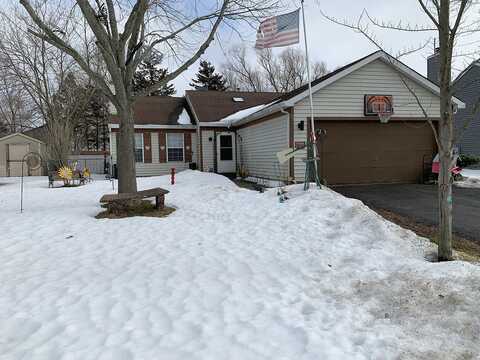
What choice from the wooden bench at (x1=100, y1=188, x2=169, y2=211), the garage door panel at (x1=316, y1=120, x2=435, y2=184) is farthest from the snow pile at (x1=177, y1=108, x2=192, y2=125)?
the wooden bench at (x1=100, y1=188, x2=169, y2=211)

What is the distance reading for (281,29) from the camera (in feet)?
34.2

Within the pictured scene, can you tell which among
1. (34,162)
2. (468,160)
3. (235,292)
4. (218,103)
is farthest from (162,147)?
(235,292)

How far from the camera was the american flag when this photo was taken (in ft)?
34.0

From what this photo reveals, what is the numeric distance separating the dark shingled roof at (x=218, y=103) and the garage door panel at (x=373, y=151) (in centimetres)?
784

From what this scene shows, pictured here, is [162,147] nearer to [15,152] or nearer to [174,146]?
[174,146]

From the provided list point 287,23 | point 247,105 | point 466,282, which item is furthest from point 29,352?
point 247,105

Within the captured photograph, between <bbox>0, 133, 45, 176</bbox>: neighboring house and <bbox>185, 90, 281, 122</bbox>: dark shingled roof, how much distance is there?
413 inches

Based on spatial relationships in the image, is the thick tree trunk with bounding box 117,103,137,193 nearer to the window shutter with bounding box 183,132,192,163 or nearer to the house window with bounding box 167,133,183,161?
the house window with bounding box 167,133,183,161

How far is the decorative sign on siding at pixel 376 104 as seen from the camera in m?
12.4

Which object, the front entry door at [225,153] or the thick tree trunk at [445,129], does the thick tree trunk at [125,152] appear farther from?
the front entry door at [225,153]

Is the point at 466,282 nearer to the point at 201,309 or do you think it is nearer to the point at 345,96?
the point at 201,309

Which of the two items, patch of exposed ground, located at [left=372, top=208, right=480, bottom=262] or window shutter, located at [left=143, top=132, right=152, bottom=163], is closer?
patch of exposed ground, located at [left=372, top=208, right=480, bottom=262]

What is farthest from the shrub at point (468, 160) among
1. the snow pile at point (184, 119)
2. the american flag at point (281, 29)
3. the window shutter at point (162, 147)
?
the window shutter at point (162, 147)

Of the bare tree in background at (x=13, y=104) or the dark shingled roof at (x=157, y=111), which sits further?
the bare tree in background at (x=13, y=104)
